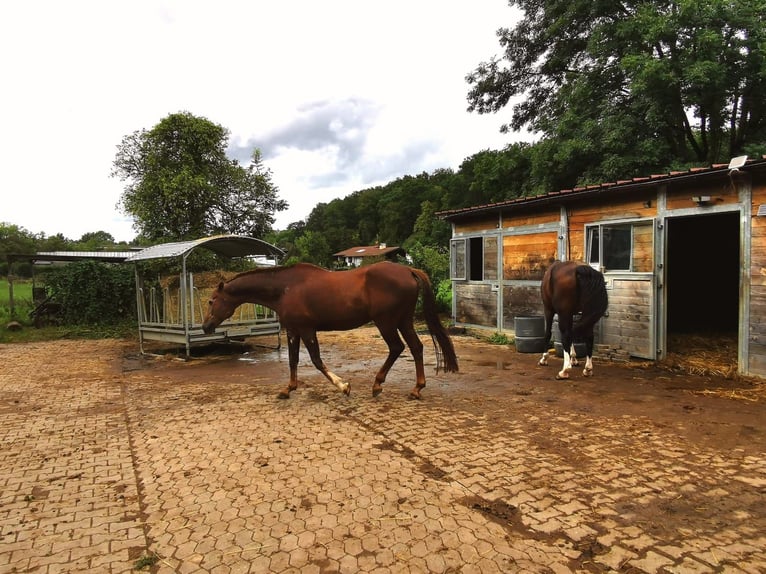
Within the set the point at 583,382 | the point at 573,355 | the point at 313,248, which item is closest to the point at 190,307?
the point at 573,355

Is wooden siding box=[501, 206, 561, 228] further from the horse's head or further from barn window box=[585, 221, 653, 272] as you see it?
the horse's head

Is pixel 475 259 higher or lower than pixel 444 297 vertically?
higher

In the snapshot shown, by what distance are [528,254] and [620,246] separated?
207 centimetres

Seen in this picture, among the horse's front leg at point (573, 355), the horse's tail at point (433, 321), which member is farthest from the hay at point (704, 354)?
the horse's tail at point (433, 321)

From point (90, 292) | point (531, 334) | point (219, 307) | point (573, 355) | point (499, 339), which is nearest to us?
point (219, 307)

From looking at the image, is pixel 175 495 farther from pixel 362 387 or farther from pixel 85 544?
pixel 362 387

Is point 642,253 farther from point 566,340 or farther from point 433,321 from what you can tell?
point 433,321

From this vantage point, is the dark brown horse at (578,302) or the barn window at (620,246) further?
the barn window at (620,246)

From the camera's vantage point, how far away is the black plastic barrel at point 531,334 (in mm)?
8633

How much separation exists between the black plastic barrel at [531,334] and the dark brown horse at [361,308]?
11.0 feet

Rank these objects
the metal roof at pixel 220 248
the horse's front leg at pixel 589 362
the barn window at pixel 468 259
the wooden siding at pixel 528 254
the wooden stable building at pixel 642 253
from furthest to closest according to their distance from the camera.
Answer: the barn window at pixel 468 259 → the wooden siding at pixel 528 254 → the metal roof at pixel 220 248 → the horse's front leg at pixel 589 362 → the wooden stable building at pixel 642 253

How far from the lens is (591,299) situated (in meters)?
6.69

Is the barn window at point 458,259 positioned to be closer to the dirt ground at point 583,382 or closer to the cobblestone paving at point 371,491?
the dirt ground at point 583,382

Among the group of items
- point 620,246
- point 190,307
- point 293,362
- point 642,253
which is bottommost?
point 293,362
